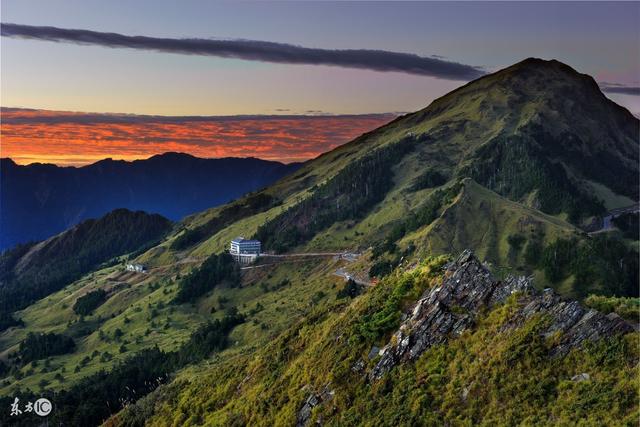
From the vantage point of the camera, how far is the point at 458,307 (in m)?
64.2

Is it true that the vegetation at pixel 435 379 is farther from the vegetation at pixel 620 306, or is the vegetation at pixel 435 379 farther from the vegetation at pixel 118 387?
the vegetation at pixel 118 387

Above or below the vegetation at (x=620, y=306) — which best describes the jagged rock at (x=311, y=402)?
below

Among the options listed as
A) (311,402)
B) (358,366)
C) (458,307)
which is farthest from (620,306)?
(311,402)

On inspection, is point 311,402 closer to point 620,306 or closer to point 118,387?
point 620,306

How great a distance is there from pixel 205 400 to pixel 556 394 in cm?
6088

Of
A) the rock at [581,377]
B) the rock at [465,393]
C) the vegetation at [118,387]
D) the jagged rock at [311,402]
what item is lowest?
the vegetation at [118,387]

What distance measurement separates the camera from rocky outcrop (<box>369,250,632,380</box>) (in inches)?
2298

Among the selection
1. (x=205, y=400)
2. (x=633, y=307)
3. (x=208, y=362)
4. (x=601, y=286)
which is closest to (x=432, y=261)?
(x=633, y=307)

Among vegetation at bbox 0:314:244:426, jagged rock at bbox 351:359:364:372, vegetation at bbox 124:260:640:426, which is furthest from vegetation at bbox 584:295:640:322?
vegetation at bbox 0:314:244:426

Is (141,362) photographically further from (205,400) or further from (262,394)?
(262,394)

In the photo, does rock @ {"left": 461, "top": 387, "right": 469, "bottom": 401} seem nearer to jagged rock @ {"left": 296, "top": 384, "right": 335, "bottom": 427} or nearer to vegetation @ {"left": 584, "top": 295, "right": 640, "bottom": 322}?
vegetation @ {"left": 584, "top": 295, "right": 640, "bottom": 322}

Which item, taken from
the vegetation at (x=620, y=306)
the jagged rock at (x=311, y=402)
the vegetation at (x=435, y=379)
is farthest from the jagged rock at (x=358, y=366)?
the vegetation at (x=620, y=306)

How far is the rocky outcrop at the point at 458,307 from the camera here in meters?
58.4

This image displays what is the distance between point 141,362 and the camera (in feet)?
655
